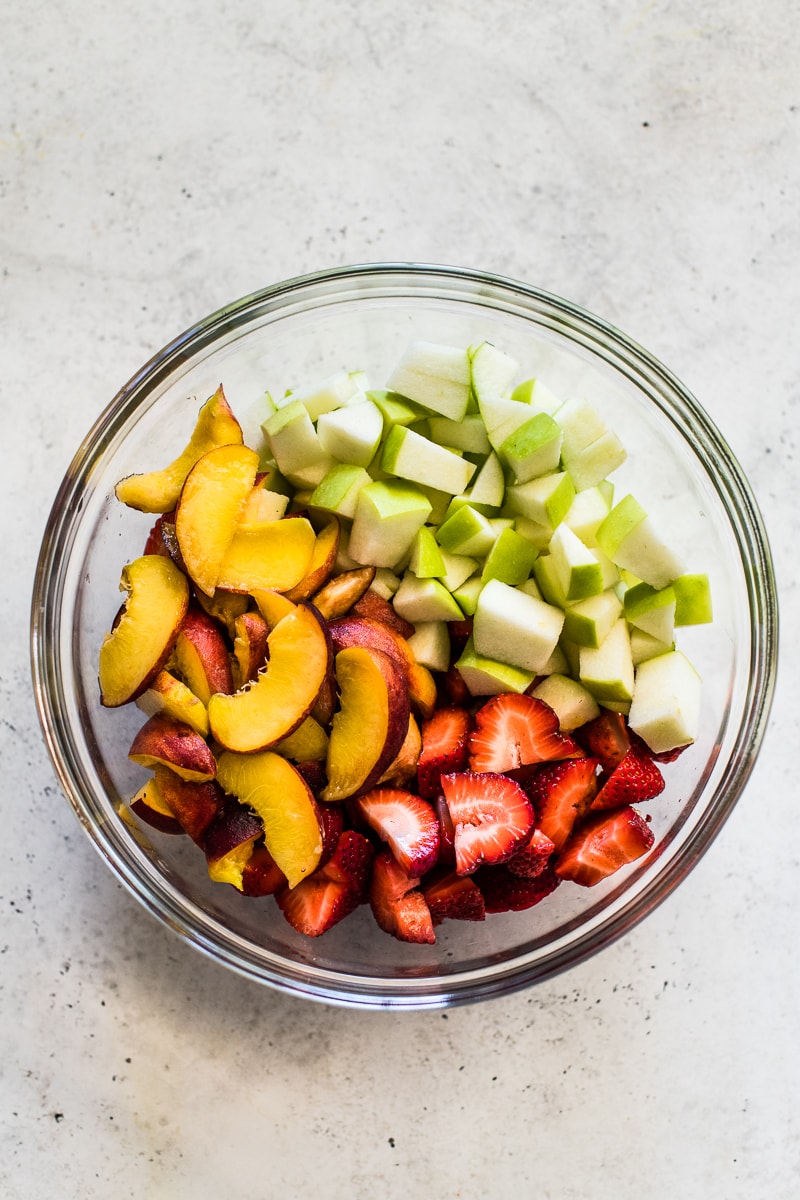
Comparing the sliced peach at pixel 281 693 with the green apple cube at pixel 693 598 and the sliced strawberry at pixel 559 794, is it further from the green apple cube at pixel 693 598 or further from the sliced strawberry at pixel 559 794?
the green apple cube at pixel 693 598

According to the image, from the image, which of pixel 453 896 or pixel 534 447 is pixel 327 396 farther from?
pixel 453 896

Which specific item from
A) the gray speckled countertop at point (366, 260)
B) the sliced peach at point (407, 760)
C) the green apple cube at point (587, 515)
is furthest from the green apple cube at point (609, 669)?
the gray speckled countertop at point (366, 260)

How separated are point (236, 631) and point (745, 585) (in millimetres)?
700

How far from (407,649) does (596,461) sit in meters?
0.34

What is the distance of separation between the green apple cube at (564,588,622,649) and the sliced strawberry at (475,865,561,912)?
29 centimetres

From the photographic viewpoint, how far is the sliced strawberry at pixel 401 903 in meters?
1.18

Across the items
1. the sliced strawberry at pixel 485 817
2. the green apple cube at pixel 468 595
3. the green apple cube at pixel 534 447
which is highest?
the green apple cube at pixel 534 447

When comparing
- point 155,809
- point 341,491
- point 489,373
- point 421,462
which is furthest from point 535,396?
point 155,809

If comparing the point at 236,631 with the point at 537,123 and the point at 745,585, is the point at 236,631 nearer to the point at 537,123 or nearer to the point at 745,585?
the point at 745,585

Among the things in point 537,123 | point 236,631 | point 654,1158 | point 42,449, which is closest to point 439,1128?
point 654,1158

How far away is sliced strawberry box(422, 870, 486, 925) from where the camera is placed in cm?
118

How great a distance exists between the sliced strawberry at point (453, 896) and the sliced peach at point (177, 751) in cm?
31

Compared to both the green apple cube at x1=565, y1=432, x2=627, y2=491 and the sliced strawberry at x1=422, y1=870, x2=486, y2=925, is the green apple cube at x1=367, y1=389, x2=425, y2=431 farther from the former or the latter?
the sliced strawberry at x1=422, y1=870, x2=486, y2=925

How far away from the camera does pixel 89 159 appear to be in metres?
1.41
